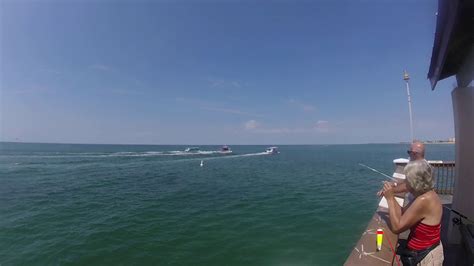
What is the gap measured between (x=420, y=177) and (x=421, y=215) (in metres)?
0.40

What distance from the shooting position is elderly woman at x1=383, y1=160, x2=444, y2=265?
2770 millimetres

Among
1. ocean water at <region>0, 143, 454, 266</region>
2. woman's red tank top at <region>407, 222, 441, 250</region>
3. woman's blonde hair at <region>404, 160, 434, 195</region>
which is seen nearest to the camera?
woman's blonde hair at <region>404, 160, 434, 195</region>

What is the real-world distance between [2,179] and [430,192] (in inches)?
1512

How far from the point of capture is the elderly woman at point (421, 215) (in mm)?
2770

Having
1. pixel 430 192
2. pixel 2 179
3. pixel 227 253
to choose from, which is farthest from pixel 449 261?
pixel 2 179

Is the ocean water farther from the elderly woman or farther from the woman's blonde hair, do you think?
the woman's blonde hair

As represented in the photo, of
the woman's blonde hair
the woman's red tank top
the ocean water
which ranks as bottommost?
the ocean water

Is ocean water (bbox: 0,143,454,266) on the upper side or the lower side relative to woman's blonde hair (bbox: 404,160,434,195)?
lower

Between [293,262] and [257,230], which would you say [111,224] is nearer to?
[257,230]

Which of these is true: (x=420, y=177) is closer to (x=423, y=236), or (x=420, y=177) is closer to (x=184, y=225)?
(x=423, y=236)

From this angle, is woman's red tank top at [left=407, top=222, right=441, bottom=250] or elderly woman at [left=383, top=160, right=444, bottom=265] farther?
woman's red tank top at [left=407, top=222, right=441, bottom=250]

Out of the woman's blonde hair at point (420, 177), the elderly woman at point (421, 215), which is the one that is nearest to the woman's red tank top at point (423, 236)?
the elderly woman at point (421, 215)

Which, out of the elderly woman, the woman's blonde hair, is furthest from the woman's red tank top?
the woman's blonde hair

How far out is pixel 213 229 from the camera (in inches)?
490
